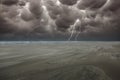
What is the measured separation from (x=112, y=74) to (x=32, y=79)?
37.1ft

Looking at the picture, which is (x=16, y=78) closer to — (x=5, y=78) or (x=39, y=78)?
(x=5, y=78)

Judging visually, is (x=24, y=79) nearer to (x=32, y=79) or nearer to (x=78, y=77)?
(x=32, y=79)

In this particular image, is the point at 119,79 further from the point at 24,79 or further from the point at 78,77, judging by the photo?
the point at 24,79

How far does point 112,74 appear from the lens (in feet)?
56.4

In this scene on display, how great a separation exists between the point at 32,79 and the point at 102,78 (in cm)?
908

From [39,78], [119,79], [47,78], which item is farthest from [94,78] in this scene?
[39,78]

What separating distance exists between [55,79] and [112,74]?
8.42 m

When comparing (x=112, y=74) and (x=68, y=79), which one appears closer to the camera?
(x=68, y=79)

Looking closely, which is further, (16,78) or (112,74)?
(112,74)

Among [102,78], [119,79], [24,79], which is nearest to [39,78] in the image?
[24,79]

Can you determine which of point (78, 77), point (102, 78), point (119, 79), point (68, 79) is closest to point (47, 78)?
point (68, 79)

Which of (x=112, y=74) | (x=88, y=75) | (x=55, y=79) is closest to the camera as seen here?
(x=55, y=79)

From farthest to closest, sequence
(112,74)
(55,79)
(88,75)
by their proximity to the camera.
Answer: (112,74) → (88,75) → (55,79)

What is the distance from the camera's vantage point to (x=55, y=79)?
15094 mm
